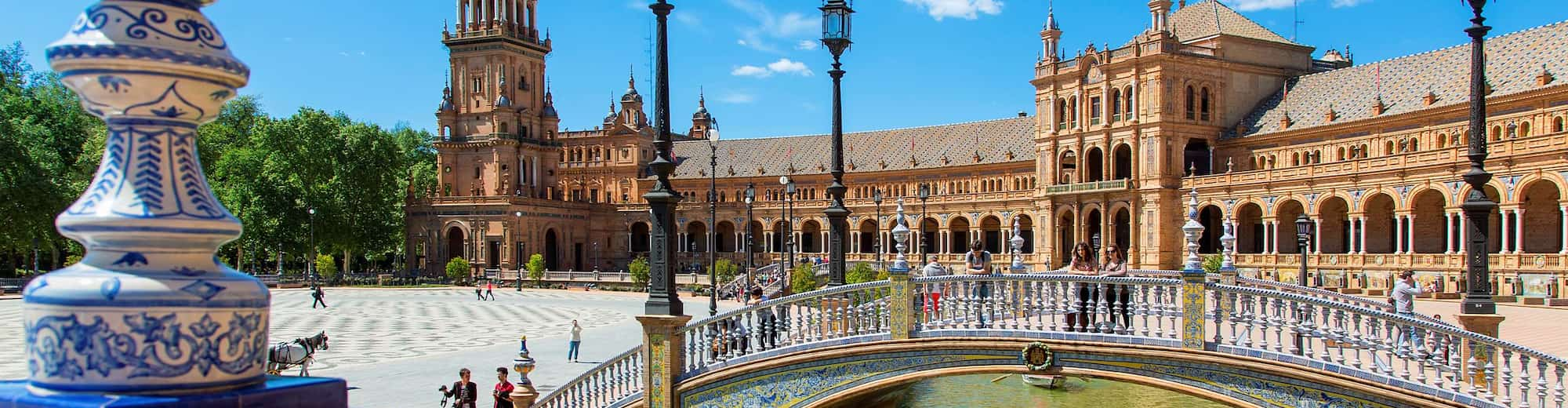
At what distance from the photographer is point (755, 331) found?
1337 centimetres

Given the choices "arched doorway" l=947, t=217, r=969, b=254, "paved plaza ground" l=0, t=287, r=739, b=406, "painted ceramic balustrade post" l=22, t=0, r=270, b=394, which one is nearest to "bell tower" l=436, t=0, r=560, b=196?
"paved plaza ground" l=0, t=287, r=739, b=406

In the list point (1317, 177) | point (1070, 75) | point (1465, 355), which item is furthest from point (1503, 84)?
point (1465, 355)

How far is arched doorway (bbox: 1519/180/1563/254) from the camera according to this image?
40781 millimetres

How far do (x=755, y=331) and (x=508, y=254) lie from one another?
6432 centimetres

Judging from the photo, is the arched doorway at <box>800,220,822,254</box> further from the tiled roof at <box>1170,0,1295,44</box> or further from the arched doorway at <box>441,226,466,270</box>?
the tiled roof at <box>1170,0,1295,44</box>

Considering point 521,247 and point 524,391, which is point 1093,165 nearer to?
point 521,247

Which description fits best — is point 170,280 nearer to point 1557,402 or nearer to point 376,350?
point 1557,402

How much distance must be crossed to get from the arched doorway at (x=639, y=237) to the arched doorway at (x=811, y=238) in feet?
38.6

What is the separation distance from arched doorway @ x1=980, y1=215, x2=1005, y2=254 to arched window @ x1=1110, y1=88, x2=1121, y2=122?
1185 cm

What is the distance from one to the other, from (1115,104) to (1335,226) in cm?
1300

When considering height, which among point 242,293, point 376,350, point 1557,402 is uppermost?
point 242,293

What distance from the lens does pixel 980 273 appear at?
535 inches

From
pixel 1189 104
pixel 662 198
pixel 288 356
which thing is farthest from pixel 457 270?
pixel 662 198

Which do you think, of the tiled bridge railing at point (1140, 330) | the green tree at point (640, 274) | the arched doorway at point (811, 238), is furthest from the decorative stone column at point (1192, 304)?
the arched doorway at point (811, 238)
